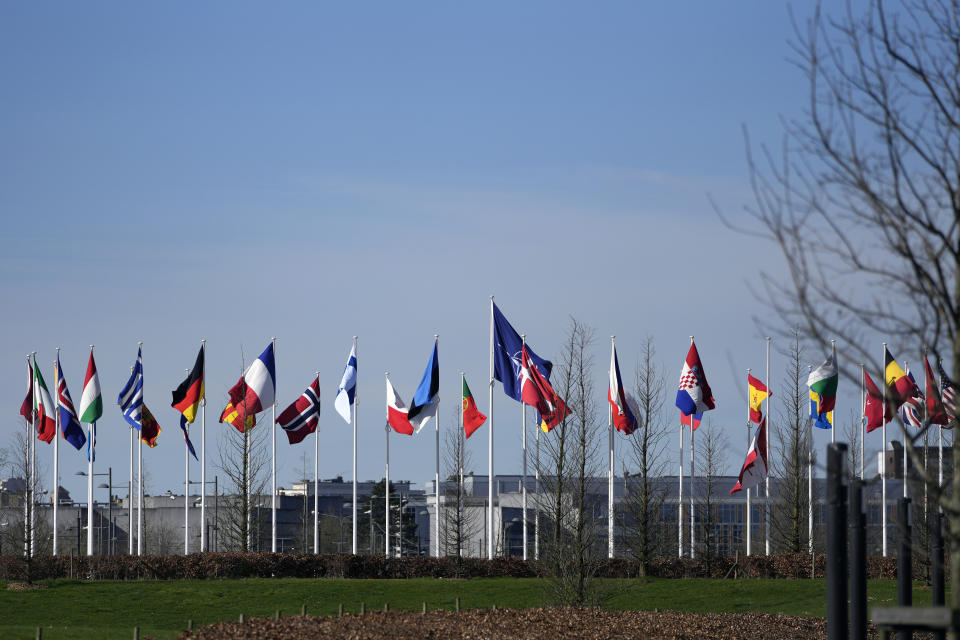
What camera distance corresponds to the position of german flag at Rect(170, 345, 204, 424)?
43.9 metres

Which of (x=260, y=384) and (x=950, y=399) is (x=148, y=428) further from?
(x=950, y=399)

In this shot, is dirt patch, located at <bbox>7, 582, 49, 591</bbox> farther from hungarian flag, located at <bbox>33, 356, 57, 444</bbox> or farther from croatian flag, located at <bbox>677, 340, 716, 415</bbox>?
croatian flag, located at <bbox>677, 340, 716, 415</bbox>

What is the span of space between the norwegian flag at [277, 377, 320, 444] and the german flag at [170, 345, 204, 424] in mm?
3936

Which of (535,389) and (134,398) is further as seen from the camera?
(134,398)

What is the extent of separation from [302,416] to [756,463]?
595 inches

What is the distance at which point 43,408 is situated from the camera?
4297 cm

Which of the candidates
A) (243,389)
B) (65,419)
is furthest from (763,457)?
(65,419)

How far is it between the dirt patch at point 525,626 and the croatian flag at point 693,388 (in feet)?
52.0

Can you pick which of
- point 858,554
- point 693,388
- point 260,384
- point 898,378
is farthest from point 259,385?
point 858,554

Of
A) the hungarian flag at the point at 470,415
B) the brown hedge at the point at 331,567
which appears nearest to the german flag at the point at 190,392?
the brown hedge at the point at 331,567

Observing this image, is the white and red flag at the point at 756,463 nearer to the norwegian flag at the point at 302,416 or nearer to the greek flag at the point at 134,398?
the norwegian flag at the point at 302,416

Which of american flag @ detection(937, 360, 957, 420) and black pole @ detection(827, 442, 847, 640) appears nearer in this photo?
american flag @ detection(937, 360, 957, 420)

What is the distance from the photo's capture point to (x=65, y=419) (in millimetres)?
42844

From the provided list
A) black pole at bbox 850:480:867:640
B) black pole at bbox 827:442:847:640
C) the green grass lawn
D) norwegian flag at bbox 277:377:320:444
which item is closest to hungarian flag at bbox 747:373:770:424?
the green grass lawn
